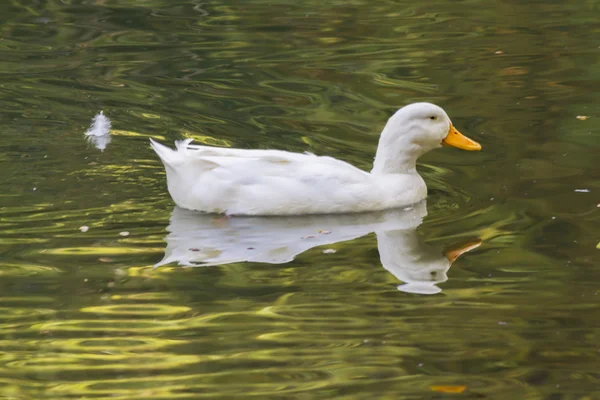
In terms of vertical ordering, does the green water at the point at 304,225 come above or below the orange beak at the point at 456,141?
below

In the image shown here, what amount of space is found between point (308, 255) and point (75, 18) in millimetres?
9543

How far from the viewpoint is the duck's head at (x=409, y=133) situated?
876 centimetres

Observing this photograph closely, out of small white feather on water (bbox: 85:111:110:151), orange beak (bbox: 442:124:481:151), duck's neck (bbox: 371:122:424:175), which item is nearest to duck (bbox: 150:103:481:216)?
duck's neck (bbox: 371:122:424:175)

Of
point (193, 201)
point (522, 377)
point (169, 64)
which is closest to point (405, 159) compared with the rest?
point (193, 201)

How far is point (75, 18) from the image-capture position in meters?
16.1

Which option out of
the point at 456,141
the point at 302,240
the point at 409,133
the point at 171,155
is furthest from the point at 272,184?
the point at 456,141

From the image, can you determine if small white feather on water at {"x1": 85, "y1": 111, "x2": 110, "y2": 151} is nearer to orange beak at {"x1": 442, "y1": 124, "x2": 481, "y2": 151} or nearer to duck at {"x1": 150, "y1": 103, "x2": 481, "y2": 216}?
duck at {"x1": 150, "y1": 103, "x2": 481, "y2": 216}

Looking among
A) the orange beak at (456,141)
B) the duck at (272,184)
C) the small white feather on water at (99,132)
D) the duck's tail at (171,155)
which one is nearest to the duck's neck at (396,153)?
the duck at (272,184)

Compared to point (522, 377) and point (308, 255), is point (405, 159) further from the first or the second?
point (522, 377)

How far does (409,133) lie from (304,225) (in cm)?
115

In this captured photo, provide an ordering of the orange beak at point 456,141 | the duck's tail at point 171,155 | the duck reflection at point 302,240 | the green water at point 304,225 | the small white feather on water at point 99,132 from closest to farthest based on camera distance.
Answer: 1. the green water at point 304,225
2. the duck reflection at point 302,240
3. the duck's tail at point 171,155
4. the orange beak at point 456,141
5. the small white feather on water at point 99,132

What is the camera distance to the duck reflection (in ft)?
24.0

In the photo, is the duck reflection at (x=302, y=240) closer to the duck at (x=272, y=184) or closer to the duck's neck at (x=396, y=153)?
the duck at (x=272, y=184)

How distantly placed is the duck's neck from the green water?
0.33 metres
